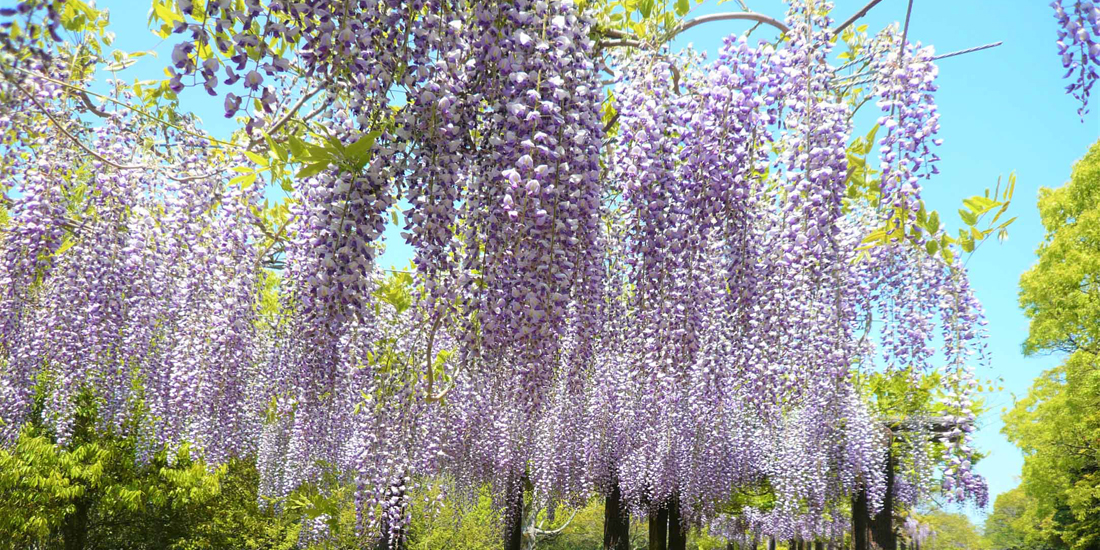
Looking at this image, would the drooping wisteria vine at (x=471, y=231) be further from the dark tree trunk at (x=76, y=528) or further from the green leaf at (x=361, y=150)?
the dark tree trunk at (x=76, y=528)

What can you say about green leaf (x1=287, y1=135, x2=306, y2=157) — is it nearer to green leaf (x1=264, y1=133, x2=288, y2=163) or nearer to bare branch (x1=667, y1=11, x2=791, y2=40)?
green leaf (x1=264, y1=133, x2=288, y2=163)

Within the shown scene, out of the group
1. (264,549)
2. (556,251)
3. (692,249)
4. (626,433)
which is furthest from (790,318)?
(264,549)

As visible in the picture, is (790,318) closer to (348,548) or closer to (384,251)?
(384,251)

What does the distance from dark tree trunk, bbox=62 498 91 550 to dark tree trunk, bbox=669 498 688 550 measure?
11924 millimetres

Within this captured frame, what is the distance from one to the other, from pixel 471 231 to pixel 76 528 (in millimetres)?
14395

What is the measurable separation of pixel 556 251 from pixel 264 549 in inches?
624

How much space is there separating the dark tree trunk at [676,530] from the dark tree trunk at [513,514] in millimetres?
3502

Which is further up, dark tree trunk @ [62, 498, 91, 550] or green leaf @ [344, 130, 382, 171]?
green leaf @ [344, 130, 382, 171]

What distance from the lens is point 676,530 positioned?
1608cm

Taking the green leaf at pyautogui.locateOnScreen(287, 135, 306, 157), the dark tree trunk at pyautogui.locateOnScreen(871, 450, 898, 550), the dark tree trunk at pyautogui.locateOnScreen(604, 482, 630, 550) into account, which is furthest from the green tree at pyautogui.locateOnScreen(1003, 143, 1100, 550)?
the green leaf at pyautogui.locateOnScreen(287, 135, 306, 157)

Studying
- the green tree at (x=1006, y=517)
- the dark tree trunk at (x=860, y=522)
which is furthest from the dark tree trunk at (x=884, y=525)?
the green tree at (x=1006, y=517)

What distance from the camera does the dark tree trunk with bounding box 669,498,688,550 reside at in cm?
1558

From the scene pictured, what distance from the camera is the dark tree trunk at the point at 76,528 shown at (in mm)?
13211

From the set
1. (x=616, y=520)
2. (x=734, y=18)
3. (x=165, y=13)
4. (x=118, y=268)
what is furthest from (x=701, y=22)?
(x=616, y=520)
